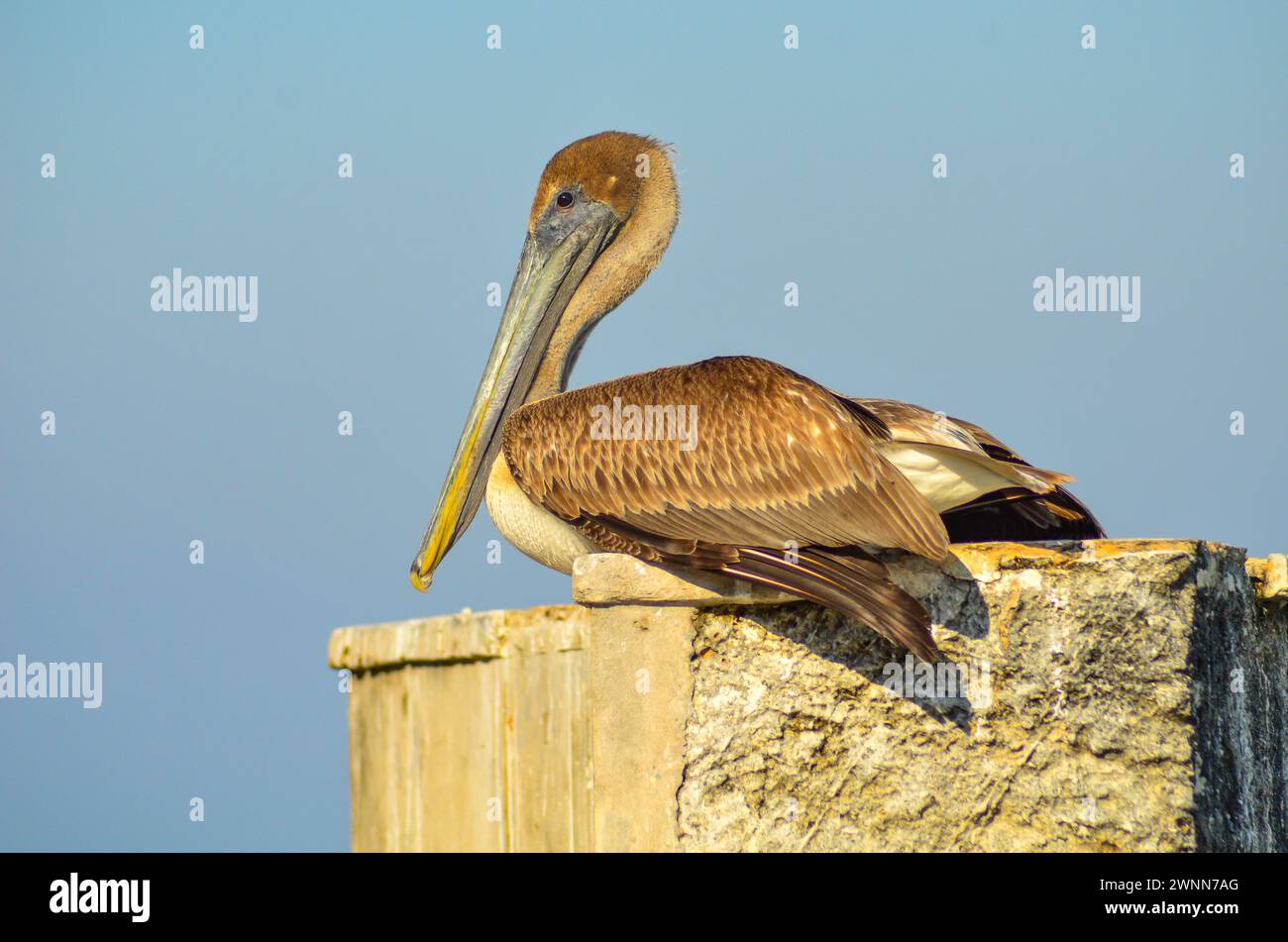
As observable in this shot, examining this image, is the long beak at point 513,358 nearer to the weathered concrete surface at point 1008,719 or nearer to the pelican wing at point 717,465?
the pelican wing at point 717,465

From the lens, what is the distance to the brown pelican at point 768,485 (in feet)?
15.7

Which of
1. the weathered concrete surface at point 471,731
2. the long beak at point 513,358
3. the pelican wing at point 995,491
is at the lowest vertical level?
the weathered concrete surface at point 471,731

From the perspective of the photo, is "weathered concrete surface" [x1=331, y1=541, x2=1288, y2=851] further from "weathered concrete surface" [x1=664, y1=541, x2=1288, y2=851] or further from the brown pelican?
the brown pelican

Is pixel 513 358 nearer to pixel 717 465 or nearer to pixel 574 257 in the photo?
pixel 574 257

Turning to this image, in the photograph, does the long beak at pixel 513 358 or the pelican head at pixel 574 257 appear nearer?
the long beak at pixel 513 358

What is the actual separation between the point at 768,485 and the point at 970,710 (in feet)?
3.56

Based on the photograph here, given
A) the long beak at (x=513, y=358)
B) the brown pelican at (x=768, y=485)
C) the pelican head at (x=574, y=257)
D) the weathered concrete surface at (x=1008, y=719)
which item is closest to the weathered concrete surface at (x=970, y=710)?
the weathered concrete surface at (x=1008, y=719)

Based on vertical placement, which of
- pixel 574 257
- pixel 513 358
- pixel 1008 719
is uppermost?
pixel 574 257

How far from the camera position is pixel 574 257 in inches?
294

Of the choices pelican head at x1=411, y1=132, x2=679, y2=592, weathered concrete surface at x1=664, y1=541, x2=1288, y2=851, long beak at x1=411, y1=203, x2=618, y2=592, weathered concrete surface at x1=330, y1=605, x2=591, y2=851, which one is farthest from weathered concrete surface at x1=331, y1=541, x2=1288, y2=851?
weathered concrete surface at x1=330, y1=605, x2=591, y2=851

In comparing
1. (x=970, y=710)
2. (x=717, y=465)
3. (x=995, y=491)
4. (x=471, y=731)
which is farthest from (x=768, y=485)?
(x=471, y=731)

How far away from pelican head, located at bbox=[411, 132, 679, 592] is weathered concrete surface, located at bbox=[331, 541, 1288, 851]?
2.30 m

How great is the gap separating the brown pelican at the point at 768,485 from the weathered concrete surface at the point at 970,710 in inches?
6.2
